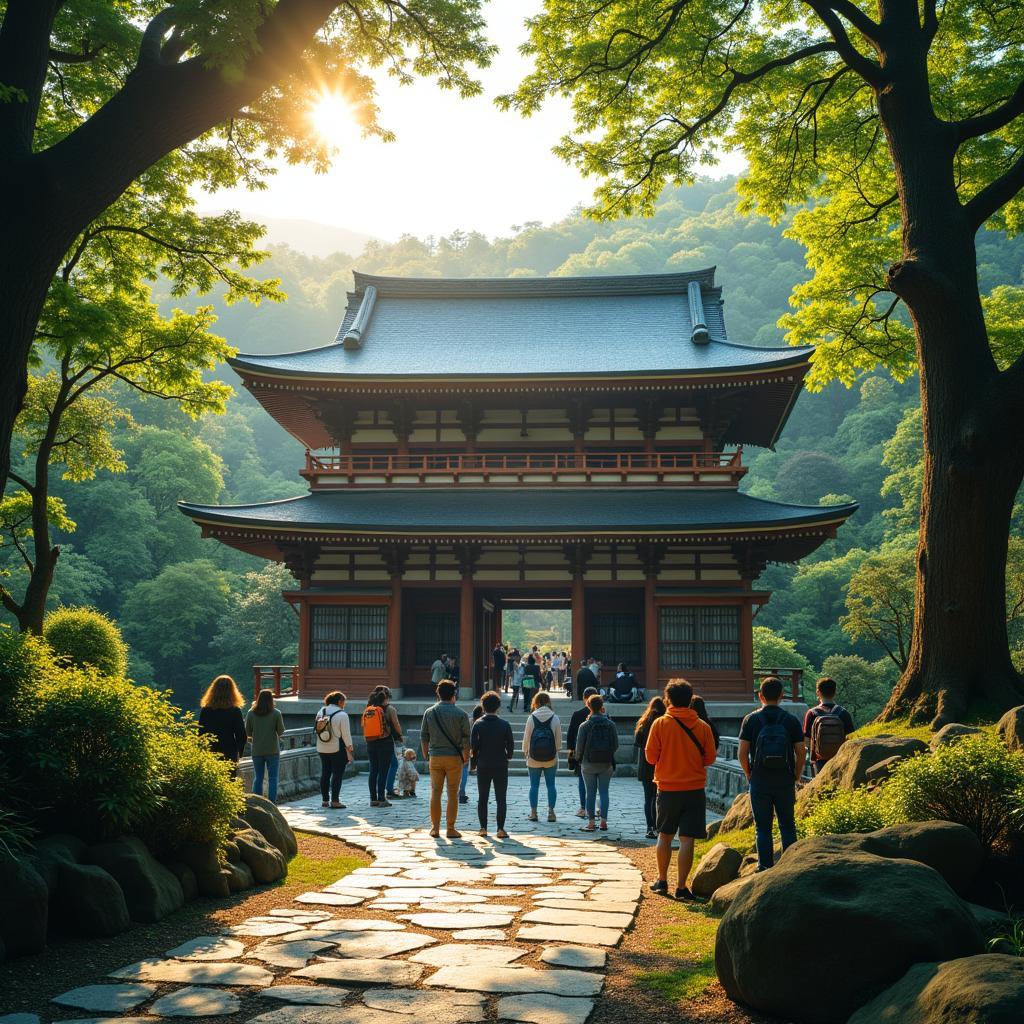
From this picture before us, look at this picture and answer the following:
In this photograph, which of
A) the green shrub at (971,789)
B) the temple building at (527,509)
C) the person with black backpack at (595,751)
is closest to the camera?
the green shrub at (971,789)

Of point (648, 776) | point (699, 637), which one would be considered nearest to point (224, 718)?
point (648, 776)

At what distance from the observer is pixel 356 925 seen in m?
6.23

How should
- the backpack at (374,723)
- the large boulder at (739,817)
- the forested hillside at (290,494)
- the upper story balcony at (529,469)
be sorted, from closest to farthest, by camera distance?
the large boulder at (739,817) → the backpack at (374,723) → the upper story balcony at (529,469) → the forested hillside at (290,494)

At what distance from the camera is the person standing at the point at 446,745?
32.7 ft

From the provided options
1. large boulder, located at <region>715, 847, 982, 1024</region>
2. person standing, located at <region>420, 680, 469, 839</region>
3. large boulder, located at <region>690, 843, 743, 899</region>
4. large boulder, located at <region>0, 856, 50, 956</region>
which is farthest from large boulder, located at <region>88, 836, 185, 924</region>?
large boulder, located at <region>690, 843, 743, 899</region>

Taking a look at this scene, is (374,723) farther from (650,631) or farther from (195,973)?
(650,631)

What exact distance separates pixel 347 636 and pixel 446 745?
12.5m

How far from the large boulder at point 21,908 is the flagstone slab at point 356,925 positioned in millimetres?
1714

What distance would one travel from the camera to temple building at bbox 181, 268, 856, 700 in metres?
21.1

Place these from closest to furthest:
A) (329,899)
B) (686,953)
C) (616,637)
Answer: (686,953), (329,899), (616,637)

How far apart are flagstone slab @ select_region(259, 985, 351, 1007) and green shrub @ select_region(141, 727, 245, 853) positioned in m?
2.32

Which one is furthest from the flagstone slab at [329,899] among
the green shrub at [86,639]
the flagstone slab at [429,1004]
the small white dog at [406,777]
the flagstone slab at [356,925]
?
the green shrub at [86,639]

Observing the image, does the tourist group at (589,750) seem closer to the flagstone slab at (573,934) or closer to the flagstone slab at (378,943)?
the flagstone slab at (573,934)

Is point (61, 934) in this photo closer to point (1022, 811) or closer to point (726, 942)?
point (726, 942)
